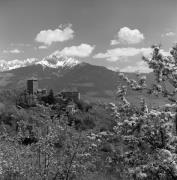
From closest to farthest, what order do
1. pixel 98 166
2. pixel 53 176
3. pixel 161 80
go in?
1. pixel 161 80
2. pixel 53 176
3. pixel 98 166

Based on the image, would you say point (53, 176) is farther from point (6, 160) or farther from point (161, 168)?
point (161, 168)

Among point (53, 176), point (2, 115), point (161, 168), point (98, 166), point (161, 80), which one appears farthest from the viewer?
point (2, 115)

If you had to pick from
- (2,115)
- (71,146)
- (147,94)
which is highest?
(147,94)

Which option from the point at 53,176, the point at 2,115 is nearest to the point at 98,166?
the point at 53,176

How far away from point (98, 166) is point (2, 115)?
36.5m

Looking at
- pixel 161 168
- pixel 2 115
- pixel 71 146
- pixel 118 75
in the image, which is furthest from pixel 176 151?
pixel 2 115

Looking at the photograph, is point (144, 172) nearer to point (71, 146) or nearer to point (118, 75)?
point (118, 75)

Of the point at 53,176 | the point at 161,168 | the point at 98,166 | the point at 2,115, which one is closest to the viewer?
the point at 161,168

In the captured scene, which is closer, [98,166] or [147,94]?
[147,94]

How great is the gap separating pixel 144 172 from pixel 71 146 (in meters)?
3.70

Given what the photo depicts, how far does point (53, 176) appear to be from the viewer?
35.4 ft

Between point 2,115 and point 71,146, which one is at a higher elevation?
point 71,146

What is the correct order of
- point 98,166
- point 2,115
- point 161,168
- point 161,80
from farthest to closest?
point 2,115
point 98,166
point 161,80
point 161,168

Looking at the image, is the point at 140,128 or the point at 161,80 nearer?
the point at 140,128
